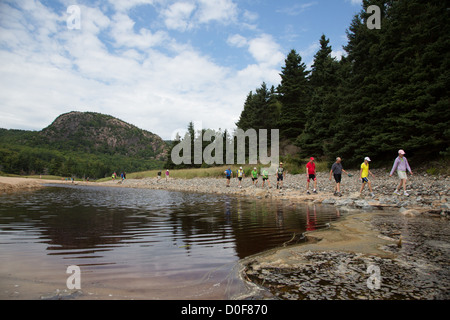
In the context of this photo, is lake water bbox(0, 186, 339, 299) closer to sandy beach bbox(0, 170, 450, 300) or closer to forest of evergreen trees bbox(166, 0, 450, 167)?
sandy beach bbox(0, 170, 450, 300)

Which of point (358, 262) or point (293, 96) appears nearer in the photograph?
point (358, 262)

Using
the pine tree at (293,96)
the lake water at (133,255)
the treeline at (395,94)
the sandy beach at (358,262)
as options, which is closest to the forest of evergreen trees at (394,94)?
the treeline at (395,94)

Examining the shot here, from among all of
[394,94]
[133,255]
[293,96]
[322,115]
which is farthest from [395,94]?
[293,96]

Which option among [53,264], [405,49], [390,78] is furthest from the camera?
[390,78]

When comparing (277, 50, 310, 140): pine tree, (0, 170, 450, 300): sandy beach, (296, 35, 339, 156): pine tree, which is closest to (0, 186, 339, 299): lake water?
(0, 170, 450, 300): sandy beach

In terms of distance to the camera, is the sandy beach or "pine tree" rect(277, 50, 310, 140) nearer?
the sandy beach

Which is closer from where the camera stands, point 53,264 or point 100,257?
point 53,264

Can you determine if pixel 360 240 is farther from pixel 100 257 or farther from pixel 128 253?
pixel 100 257

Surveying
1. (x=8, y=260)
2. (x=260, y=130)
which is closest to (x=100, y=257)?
(x=8, y=260)

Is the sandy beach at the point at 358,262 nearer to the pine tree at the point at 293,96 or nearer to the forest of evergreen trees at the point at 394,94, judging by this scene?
the forest of evergreen trees at the point at 394,94

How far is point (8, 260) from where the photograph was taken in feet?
12.2

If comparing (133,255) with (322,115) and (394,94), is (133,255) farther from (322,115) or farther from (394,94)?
(322,115)

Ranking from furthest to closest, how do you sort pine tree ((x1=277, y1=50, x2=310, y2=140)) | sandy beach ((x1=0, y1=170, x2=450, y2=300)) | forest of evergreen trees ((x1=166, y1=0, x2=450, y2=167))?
pine tree ((x1=277, y1=50, x2=310, y2=140)), forest of evergreen trees ((x1=166, y1=0, x2=450, y2=167)), sandy beach ((x1=0, y1=170, x2=450, y2=300))
